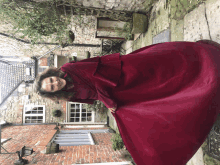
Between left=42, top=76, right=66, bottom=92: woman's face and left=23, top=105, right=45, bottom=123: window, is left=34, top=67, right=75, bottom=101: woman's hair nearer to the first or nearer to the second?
left=42, top=76, right=66, bottom=92: woman's face

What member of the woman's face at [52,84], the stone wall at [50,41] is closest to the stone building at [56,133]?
the stone wall at [50,41]

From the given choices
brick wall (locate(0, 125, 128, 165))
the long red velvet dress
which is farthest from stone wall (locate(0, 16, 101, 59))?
the long red velvet dress

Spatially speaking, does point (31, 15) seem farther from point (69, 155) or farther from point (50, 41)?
point (69, 155)

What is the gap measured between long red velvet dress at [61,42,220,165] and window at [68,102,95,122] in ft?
20.4

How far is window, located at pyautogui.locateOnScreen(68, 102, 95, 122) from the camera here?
25.2 feet

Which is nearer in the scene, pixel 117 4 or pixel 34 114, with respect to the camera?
pixel 117 4

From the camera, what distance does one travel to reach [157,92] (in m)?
1.55

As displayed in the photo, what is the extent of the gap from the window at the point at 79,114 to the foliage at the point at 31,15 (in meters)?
4.64

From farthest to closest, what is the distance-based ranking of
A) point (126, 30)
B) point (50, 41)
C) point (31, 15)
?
point (50, 41)
point (126, 30)
point (31, 15)

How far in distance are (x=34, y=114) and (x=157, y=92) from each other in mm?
7498

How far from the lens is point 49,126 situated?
7.04 metres

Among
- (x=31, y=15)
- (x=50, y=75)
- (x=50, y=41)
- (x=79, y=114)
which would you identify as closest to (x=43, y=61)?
(x=50, y=41)

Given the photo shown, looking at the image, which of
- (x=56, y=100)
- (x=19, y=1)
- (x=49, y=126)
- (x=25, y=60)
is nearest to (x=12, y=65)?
(x=25, y=60)

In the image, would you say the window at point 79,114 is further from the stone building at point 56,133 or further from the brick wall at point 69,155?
the brick wall at point 69,155
